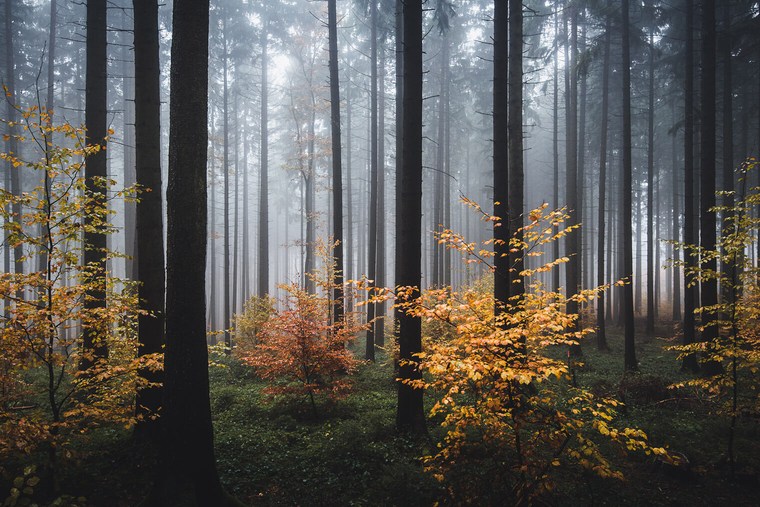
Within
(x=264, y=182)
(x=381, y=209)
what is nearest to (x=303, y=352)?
(x=381, y=209)

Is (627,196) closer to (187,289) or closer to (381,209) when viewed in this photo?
(381,209)

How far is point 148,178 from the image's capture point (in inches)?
243

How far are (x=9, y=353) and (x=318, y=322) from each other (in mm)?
5328

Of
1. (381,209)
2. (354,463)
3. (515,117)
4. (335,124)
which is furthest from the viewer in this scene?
(381,209)

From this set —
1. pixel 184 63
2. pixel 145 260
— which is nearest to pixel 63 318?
pixel 145 260

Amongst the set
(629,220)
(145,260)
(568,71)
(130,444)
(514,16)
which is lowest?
(130,444)

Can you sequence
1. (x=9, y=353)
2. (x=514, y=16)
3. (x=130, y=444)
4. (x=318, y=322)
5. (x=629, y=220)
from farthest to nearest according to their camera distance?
1. (x=629, y=220)
2. (x=514, y=16)
3. (x=318, y=322)
4. (x=130, y=444)
5. (x=9, y=353)

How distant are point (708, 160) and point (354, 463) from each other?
13145 mm

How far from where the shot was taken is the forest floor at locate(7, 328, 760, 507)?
5109mm

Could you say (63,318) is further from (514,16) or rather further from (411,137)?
(514,16)

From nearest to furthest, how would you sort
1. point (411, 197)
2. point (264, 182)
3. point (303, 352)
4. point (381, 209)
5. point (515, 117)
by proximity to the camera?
1. point (411, 197)
2. point (303, 352)
3. point (515, 117)
4. point (381, 209)
5. point (264, 182)

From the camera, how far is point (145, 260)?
6.18 meters

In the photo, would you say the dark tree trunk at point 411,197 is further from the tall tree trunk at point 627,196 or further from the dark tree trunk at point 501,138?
the tall tree trunk at point 627,196

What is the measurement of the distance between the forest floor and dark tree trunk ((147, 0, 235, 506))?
3.25 feet
